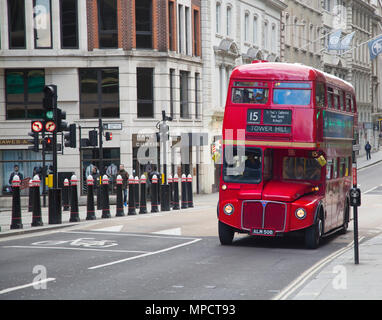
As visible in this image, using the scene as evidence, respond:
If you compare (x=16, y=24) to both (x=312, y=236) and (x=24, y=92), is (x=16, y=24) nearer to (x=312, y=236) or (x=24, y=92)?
(x=24, y=92)

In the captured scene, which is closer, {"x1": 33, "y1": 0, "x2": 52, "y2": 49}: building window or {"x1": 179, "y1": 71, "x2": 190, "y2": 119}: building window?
{"x1": 33, "y1": 0, "x2": 52, "y2": 49}: building window

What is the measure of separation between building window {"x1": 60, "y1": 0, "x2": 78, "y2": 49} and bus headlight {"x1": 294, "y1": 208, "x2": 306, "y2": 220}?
24.2 meters

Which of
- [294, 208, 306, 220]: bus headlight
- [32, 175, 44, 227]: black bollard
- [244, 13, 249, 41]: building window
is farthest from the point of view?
[244, 13, 249, 41]: building window

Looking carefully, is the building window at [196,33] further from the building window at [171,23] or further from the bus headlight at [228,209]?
the bus headlight at [228,209]

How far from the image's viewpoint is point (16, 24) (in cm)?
3894

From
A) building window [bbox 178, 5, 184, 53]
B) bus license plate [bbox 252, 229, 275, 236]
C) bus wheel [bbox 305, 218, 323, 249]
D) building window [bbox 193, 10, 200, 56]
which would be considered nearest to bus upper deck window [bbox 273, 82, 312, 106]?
bus wheel [bbox 305, 218, 323, 249]

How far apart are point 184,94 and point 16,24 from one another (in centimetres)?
980

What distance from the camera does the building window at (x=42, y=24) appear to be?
3881cm

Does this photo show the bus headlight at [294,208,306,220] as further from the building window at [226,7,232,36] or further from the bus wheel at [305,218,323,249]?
the building window at [226,7,232,36]

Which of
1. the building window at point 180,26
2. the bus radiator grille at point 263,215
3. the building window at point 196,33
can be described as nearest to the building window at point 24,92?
the building window at point 180,26

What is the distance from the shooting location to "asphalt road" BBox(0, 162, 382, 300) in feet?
38.8

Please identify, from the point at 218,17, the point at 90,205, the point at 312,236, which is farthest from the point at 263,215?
the point at 218,17

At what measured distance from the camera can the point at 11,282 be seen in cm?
1256

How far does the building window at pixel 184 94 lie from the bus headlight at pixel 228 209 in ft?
85.8
